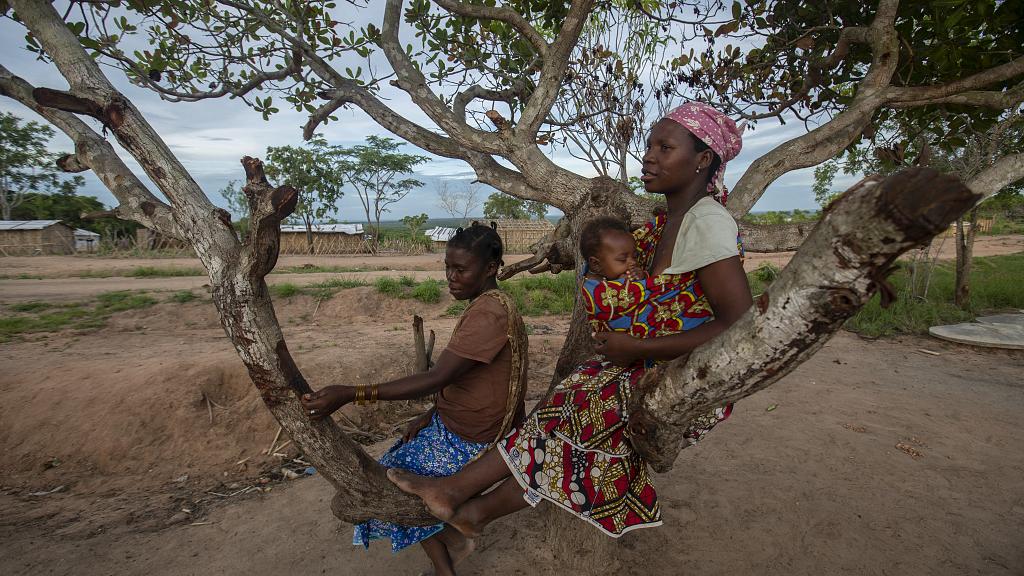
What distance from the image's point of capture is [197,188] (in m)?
2.07

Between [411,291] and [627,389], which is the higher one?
[627,389]

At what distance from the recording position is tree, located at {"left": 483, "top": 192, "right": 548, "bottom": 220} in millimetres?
36906

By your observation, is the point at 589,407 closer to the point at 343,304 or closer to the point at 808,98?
the point at 808,98

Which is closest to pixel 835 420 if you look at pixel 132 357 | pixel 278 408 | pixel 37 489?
pixel 278 408

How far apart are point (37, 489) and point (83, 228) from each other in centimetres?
2828

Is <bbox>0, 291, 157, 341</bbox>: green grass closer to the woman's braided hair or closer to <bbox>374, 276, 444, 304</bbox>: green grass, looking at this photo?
<bbox>374, 276, 444, 304</bbox>: green grass

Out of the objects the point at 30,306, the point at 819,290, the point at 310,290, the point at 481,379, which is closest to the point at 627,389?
the point at 481,379

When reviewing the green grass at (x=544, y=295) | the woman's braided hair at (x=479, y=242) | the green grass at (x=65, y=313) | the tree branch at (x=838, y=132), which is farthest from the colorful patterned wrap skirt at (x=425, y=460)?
the green grass at (x=65, y=313)

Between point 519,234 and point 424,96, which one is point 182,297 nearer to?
point 424,96

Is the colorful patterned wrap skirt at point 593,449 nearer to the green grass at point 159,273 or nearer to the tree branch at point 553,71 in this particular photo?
the tree branch at point 553,71

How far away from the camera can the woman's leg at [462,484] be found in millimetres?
2021

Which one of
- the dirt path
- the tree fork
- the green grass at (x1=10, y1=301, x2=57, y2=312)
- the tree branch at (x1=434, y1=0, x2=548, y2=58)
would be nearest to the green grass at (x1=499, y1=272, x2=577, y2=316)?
the dirt path

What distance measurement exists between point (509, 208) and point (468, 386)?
35367 mm

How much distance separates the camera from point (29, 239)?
2131 centimetres
